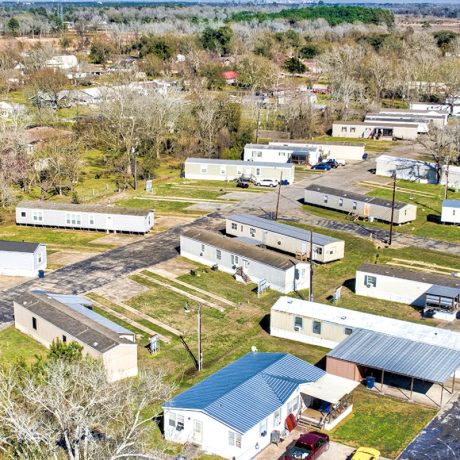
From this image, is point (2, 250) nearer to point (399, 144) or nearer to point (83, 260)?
point (83, 260)

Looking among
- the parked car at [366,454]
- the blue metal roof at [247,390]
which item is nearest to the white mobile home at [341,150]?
the blue metal roof at [247,390]

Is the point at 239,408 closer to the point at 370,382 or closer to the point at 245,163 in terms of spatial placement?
the point at 370,382

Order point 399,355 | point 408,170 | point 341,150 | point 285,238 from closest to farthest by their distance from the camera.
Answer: point 399,355 → point 285,238 → point 408,170 → point 341,150

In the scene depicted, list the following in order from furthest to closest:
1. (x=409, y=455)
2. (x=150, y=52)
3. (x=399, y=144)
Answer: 1. (x=150, y=52)
2. (x=399, y=144)
3. (x=409, y=455)

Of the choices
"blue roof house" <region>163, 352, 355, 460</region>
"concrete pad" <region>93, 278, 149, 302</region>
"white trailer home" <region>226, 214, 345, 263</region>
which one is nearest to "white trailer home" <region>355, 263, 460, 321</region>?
"white trailer home" <region>226, 214, 345, 263</region>

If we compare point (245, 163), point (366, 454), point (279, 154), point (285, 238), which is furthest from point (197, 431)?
point (279, 154)

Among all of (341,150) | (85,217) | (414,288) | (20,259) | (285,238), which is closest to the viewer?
(414,288)

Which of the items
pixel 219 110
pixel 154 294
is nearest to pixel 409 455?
pixel 154 294
